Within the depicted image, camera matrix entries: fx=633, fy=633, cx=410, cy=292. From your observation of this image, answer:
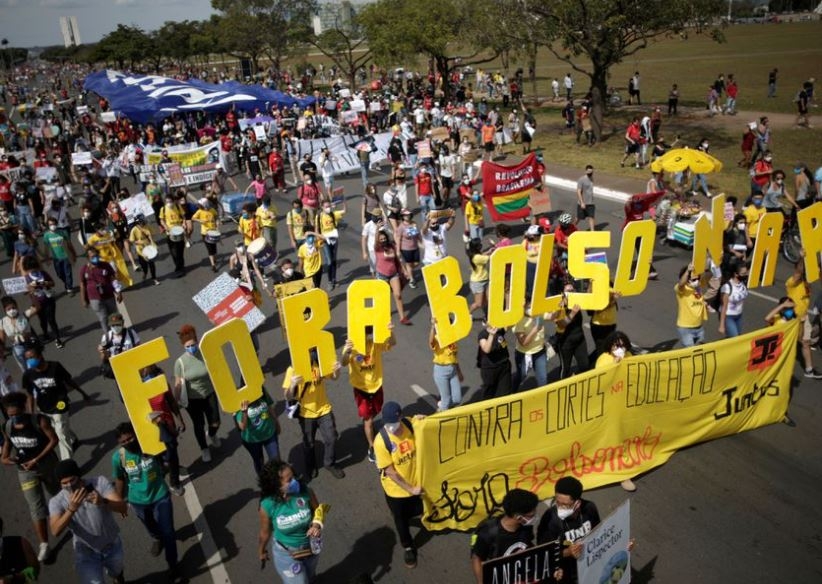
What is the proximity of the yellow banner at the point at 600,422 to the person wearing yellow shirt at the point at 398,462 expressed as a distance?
104 mm

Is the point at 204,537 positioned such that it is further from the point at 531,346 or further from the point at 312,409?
the point at 531,346

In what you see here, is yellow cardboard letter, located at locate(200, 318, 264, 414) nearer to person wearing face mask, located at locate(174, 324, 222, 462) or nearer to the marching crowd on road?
the marching crowd on road

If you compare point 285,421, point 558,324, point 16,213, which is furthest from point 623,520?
point 16,213

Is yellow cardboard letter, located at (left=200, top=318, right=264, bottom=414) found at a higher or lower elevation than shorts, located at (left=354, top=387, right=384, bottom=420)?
higher

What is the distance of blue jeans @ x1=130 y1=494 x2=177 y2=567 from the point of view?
19.6 ft

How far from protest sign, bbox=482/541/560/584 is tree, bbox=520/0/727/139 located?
72.4 feet

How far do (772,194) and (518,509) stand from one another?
12678 mm

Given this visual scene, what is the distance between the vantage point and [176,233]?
574 inches

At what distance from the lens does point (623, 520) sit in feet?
16.1

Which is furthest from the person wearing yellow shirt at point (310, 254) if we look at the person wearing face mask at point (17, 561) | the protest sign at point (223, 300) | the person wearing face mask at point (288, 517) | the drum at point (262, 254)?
the person wearing face mask at point (17, 561)

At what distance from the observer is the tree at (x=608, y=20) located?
23.3 m

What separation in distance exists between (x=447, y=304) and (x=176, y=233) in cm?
941

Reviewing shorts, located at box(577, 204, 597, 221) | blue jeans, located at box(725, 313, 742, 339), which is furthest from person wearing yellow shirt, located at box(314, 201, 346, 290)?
blue jeans, located at box(725, 313, 742, 339)

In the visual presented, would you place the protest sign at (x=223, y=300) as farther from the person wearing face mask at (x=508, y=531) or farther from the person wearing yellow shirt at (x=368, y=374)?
the person wearing face mask at (x=508, y=531)
